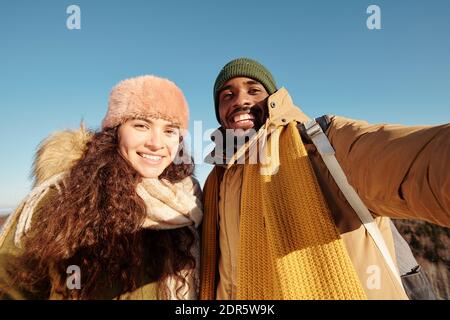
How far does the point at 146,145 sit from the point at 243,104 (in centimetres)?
85

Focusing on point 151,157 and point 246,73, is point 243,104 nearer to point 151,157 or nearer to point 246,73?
point 246,73

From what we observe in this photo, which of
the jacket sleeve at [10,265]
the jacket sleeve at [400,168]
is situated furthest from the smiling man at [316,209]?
the jacket sleeve at [10,265]

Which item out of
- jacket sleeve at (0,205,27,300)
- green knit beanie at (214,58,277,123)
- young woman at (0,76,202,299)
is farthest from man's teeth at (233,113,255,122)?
jacket sleeve at (0,205,27,300)

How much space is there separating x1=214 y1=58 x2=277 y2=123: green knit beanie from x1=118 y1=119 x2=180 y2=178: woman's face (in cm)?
72

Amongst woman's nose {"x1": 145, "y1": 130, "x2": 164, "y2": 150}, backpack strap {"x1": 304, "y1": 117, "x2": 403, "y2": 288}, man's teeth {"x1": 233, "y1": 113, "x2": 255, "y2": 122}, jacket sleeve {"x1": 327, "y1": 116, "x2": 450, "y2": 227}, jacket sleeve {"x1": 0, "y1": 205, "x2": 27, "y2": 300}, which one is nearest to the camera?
jacket sleeve {"x1": 327, "y1": 116, "x2": 450, "y2": 227}

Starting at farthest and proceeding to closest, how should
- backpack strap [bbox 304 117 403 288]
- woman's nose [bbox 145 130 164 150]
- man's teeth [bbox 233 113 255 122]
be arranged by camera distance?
man's teeth [bbox 233 113 255 122]
woman's nose [bbox 145 130 164 150]
backpack strap [bbox 304 117 403 288]

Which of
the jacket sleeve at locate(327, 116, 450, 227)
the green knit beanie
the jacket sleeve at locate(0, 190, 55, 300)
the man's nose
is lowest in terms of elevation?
the jacket sleeve at locate(0, 190, 55, 300)

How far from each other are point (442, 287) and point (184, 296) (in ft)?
28.9

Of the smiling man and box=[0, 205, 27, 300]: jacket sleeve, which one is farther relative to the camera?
box=[0, 205, 27, 300]: jacket sleeve

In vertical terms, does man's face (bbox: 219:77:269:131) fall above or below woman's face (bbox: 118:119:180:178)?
above

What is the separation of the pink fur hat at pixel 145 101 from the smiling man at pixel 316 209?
63 cm

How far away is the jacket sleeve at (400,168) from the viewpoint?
2.84 feet

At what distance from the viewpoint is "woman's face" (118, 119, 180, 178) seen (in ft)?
6.35

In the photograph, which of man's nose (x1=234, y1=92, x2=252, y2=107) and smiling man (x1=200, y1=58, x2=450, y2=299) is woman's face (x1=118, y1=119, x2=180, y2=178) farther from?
man's nose (x1=234, y1=92, x2=252, y2=107)
